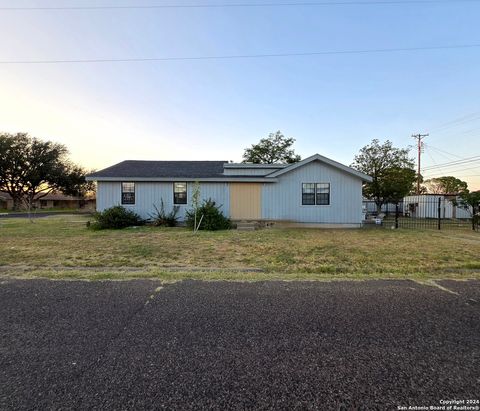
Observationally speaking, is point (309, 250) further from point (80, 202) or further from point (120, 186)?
point (80, 202)

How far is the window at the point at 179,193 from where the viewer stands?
1566cm

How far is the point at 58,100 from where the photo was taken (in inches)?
523

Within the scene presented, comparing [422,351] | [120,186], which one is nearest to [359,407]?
[422,351]

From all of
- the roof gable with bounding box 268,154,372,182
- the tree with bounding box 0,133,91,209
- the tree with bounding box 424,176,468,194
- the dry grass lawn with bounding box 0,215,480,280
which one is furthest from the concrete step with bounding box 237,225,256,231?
the tree with bounding box 424,176,468,194

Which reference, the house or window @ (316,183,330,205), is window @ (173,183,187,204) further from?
window @ (316,183,330,205)

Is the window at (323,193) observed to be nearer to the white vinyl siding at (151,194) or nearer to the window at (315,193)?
Result: the window at (315,193)

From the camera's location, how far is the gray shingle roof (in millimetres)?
→ 15555

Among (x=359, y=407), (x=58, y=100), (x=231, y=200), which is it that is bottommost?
(x=359, y=407)

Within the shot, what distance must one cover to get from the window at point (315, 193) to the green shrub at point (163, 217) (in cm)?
728

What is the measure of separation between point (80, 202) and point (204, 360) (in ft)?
219

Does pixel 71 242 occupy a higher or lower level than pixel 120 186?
lower

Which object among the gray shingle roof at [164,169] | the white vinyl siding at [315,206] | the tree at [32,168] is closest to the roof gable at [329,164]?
the white vinyl siding at [315,206]

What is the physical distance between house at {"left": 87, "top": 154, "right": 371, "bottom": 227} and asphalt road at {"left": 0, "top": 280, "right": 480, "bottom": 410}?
37.0 ft

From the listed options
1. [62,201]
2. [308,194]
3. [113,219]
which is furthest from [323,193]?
[62,201]
